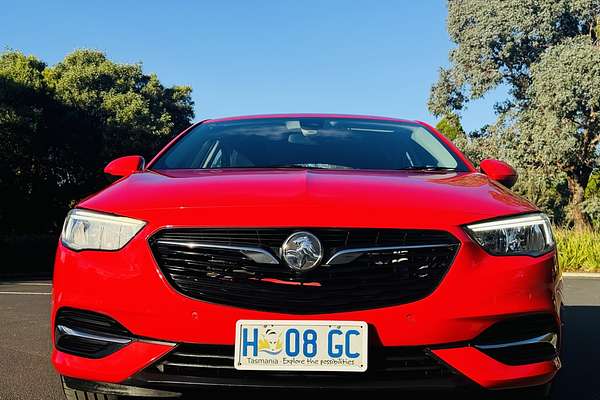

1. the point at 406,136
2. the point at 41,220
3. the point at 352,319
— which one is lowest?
the point at 41,220

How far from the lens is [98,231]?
2.46 meters

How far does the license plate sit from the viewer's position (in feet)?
7.20

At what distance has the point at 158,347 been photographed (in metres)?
2.26

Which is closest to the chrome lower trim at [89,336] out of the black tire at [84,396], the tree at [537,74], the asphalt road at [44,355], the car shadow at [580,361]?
the black tire at [84,396]

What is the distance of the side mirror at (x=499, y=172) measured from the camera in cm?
344

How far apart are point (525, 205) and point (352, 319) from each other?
0.92 meters

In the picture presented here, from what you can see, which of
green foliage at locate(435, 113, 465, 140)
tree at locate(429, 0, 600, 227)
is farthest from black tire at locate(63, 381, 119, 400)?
green foliage at locate(435, 113, 465, 140)

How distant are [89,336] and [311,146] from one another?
1.83 m

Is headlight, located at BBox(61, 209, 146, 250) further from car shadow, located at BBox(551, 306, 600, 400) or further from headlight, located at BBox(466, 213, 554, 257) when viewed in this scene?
car shadow, located at BBox(551, 306, 600, 400)

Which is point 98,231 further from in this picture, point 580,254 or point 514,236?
point 580,254

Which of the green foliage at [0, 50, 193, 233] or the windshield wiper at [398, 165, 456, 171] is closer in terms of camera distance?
the windshield wiper at [398, 165, 456, 171]

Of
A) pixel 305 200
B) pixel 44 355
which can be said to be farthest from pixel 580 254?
pixel 305 200

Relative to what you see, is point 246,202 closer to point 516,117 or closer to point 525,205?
point 525,205

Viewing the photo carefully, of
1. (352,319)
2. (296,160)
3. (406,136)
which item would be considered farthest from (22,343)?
(352,319)
